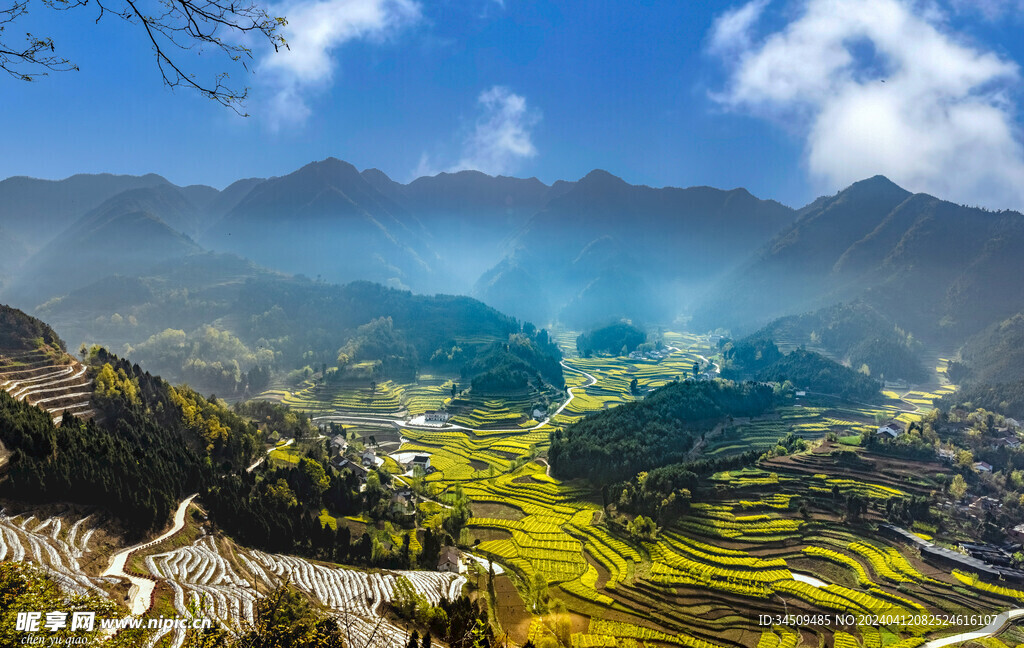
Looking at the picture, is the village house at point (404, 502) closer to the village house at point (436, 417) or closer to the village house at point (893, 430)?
the village house at point (436, 417)

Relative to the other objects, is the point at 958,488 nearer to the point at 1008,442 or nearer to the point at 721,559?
the point at 1008,442

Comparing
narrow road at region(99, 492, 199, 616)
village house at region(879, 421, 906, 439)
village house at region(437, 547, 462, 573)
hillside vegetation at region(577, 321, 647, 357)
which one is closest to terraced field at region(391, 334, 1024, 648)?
village house at region(437, 547, 462, 573)

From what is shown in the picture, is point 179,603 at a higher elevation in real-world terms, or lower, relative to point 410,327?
lower

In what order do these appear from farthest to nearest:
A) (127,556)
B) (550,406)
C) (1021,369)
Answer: (1021,369) < (550,406) < (127,556)

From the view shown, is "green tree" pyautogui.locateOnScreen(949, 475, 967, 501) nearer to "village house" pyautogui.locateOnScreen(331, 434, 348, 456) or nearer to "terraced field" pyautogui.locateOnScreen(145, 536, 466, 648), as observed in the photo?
"terraced field" pyautogui.locateOnScreen(145, 536, 466, 648)

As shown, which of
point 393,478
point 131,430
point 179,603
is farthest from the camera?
point 393,478

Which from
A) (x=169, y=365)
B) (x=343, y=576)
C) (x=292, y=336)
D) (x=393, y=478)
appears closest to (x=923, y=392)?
(x=393, y=478)

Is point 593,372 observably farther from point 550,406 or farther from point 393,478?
point 393,478
